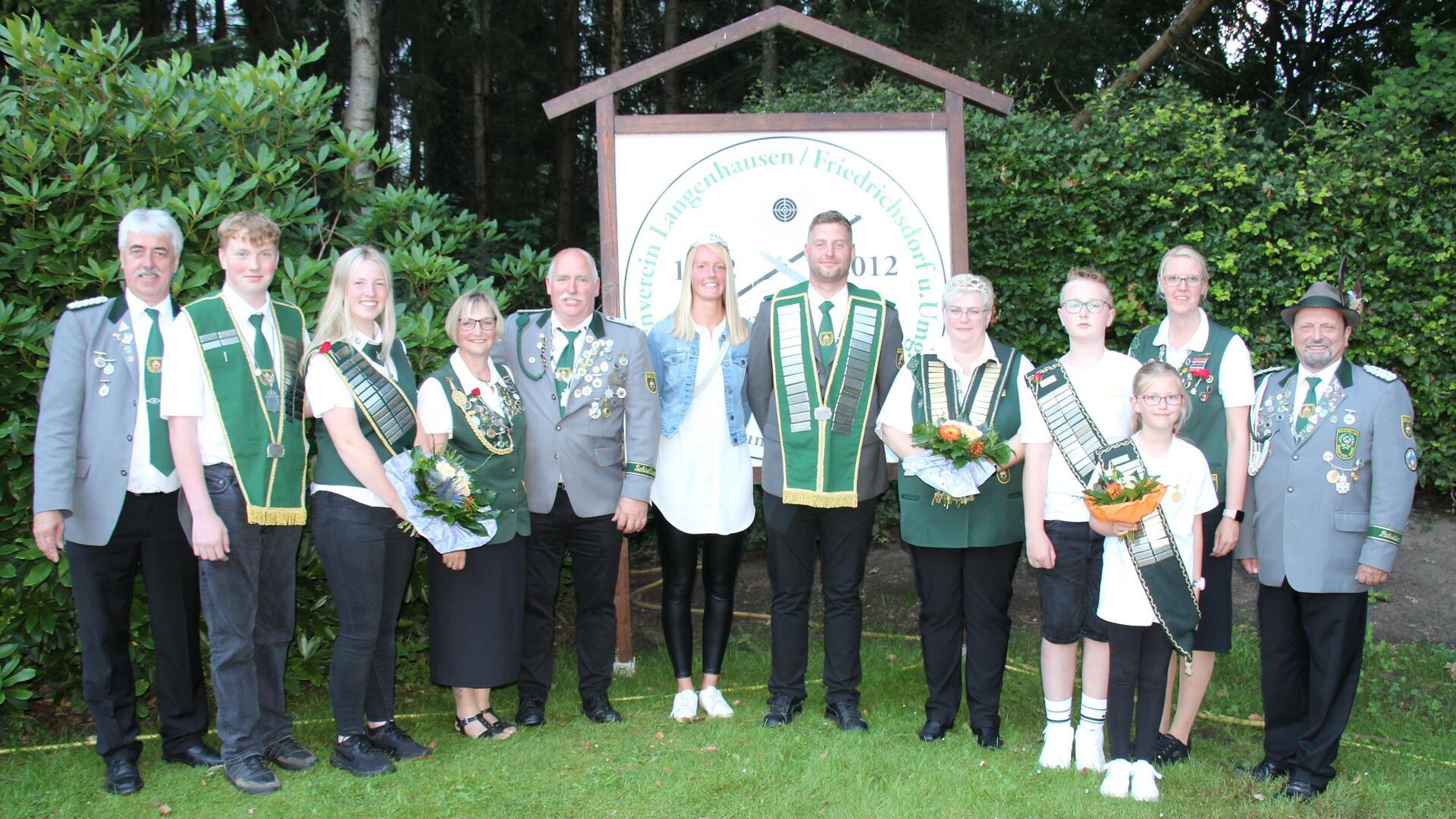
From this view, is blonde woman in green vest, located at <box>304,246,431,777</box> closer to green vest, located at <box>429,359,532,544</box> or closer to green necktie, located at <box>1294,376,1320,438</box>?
green vest, located at <box>429,359,532,544</box>

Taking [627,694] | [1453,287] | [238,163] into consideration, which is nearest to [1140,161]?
[1453,287]

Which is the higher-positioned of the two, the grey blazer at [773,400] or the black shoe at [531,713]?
the grey blazer at [773,400]

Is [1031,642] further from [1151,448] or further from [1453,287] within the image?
[1453,287]

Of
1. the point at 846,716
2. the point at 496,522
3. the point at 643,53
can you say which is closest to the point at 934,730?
the point at 846,716

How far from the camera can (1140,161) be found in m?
6.34

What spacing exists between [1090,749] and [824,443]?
4.88ft

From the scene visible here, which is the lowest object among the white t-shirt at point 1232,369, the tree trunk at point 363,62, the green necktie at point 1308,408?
the green necktie at point 1308,408

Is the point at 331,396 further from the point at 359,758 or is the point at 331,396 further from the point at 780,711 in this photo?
the point at 780,711

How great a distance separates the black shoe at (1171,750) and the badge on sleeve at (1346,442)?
4.04 feet

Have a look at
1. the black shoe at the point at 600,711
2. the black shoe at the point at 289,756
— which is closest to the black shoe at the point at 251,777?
the black shoe at the point at 289,756

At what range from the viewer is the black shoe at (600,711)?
482cm

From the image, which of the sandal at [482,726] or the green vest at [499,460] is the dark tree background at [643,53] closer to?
the green vest at [499,460]

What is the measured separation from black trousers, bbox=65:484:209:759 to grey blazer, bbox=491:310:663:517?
1.28 meters

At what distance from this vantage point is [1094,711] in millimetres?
4211
